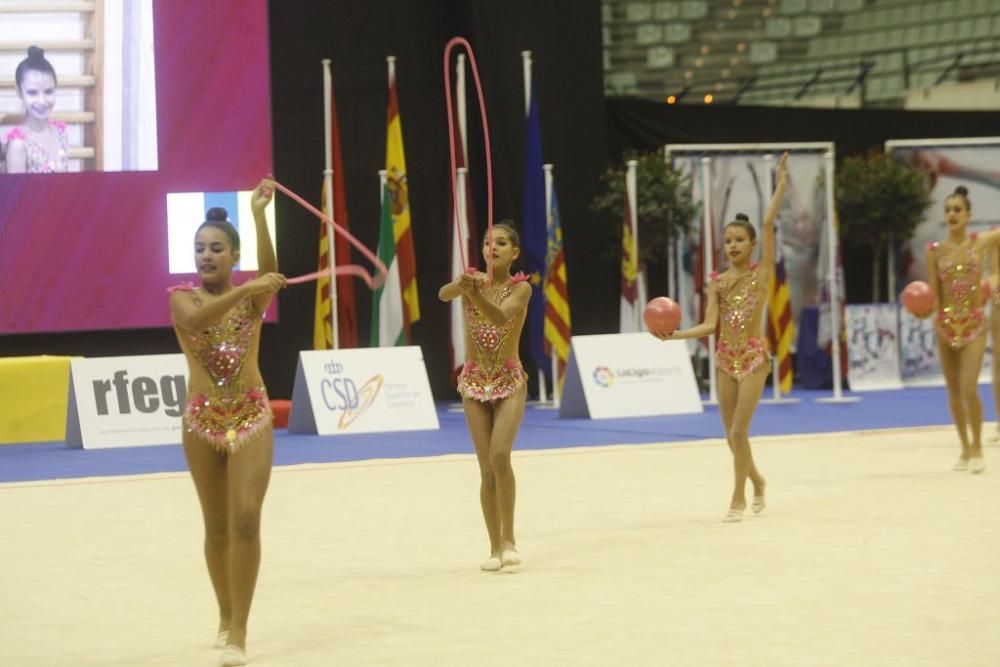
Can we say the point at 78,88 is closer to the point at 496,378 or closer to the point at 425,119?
the point at 425,119

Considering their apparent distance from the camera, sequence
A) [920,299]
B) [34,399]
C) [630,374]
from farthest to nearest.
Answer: [630,374] → [34,399] → [920,299]

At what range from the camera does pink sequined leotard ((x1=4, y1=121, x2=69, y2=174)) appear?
45.9ft

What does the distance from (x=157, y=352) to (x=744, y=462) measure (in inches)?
361

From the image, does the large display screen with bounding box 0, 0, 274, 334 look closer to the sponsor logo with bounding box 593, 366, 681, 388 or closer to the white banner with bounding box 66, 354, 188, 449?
the white banner with bounding box 66, 354, 188, 449

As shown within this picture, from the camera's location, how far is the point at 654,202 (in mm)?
16641

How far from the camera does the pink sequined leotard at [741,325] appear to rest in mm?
8508

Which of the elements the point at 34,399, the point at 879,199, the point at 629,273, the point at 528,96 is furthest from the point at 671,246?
the point at 34,399

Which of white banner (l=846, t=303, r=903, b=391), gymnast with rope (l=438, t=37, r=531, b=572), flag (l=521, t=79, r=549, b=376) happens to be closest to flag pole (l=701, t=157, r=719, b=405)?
flag (l=521, t=79, r=549, b=376)

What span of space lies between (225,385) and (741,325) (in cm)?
402

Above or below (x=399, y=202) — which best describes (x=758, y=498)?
below

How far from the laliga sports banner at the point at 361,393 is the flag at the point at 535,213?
2148 mm

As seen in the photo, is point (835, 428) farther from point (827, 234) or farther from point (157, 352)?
point (157, 352)

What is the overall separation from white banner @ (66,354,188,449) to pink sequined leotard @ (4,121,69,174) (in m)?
2.08

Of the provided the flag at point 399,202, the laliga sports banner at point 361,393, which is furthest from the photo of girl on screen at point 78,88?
the laliga sports banner at point 361,393
